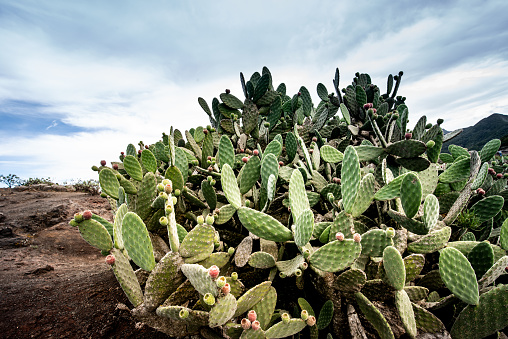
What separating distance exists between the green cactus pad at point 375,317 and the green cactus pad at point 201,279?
728mm

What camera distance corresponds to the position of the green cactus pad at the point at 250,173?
168cm

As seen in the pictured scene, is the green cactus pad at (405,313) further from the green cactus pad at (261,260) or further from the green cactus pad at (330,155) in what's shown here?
the green cactus pad at (330,155)

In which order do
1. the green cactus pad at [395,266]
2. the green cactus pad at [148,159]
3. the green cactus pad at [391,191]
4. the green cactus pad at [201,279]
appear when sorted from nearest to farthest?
the green cactus pad at [201,279], the green cactus pad at [395,266], the green cactus pad at [391,191], the green cactus pad at [148,159]

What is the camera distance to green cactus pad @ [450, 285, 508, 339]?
1.13m

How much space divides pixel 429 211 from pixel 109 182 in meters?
1.92

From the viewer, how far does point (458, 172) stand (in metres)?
1.78

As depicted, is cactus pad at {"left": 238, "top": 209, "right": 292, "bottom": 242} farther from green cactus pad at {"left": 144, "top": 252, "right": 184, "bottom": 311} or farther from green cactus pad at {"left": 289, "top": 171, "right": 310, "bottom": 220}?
green cactus pad at {"left": 144, "top": 252, "right": 184, "bottom": 311}

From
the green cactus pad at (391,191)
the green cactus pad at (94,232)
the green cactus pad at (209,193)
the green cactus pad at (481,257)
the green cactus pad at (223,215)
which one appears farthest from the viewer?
the green cactus pad at (209,193)

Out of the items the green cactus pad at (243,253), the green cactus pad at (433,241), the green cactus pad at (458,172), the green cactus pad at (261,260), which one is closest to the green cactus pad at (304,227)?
the green cactus pad at (261,260)

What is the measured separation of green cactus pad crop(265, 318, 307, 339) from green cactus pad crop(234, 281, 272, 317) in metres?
0.13

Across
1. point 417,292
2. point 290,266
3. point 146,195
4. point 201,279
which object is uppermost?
point 146,195

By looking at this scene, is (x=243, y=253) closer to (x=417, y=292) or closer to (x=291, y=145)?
(x=417, y=292)

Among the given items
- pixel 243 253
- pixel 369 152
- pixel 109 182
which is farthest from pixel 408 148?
pixel 109 182

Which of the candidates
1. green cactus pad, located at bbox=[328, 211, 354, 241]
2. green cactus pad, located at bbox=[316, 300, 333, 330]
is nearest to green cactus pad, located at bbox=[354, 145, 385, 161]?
green cactus pad, located at bbox=[328, 211, 354, 241]
